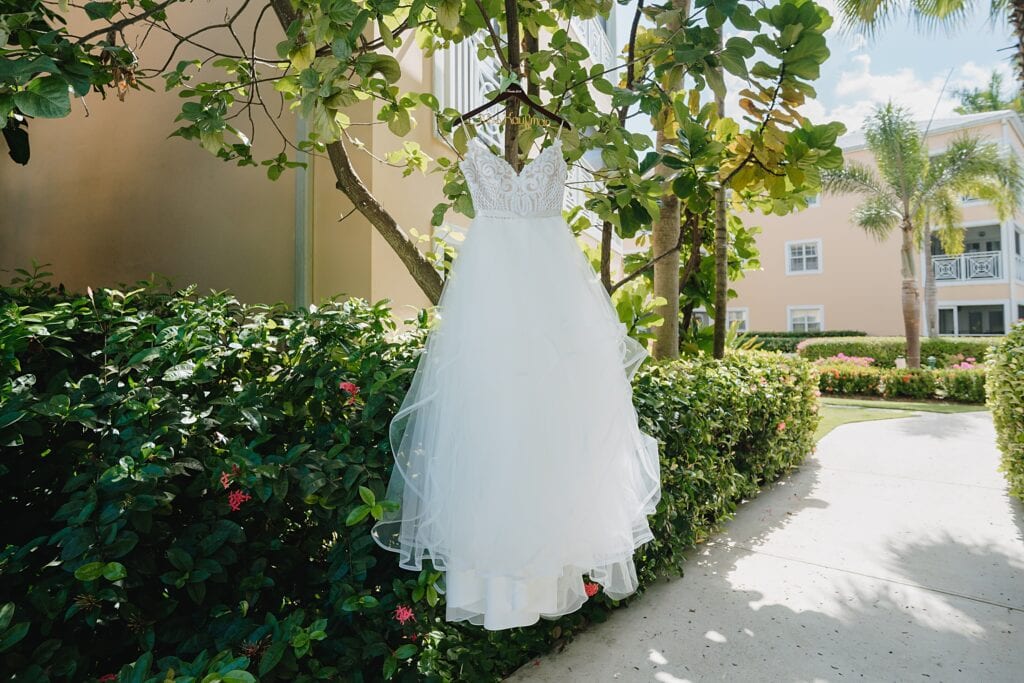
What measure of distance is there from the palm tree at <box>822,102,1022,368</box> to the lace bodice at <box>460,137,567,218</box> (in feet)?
44.1

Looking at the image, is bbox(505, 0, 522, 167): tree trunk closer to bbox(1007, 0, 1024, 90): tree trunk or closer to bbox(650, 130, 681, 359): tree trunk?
bbox(650, 130, 681, 359): tree trunk

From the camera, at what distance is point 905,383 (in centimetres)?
1012

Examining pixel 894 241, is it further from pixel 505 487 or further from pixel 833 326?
pixel 505 487

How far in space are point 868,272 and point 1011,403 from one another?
51.7 feet

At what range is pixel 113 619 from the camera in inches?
51.7

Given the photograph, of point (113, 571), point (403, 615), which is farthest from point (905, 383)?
point (113, 571)

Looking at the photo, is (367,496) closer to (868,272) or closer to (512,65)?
(512,65)

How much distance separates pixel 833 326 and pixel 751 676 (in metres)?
18.6

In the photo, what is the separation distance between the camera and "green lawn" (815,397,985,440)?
7.61m

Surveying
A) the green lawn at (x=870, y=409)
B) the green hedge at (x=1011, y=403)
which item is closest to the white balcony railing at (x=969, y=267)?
the green lawn at (x=870, y=409)

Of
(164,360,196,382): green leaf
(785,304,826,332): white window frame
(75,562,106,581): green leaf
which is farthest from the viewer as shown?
(785,304,826,332): white window frame

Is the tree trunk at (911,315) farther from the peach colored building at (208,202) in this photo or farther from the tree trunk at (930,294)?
the peach colored building at (208,202)

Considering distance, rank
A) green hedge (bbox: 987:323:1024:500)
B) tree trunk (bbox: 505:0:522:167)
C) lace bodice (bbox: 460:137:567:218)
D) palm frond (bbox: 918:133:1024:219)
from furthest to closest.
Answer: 1. palm frond (bbox: 918:133:1024:219)
2. green hedge (bbox: 987:323:1024:500)
3. tree trunk (bbox: 505:0:522:167)
4. lace bodice (bbox: 460:137:567:218)

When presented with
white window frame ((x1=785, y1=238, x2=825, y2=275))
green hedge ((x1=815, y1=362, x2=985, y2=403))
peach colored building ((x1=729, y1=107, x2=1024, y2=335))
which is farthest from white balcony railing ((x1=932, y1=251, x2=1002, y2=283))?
green hedge ((x1=815, y1=362, x2=985, y2=403))
